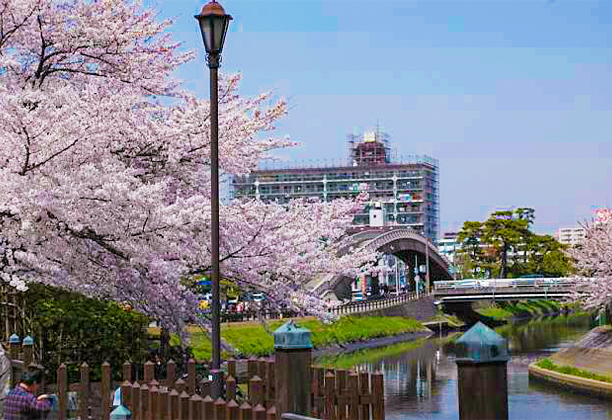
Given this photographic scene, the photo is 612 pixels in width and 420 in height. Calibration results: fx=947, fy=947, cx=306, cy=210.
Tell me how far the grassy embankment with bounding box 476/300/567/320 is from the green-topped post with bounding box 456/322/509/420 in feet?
295

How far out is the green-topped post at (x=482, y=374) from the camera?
4.88 meters

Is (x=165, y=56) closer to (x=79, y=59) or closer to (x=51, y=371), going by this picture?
(x=79, y=59)

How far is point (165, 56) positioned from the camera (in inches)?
780

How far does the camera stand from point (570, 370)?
132ft

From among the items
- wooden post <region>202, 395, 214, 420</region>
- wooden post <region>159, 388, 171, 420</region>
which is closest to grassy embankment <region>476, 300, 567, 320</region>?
wooden post <region>159, 388, 171, 420</region>

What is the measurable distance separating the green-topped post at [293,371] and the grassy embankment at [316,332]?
30732 millimetres

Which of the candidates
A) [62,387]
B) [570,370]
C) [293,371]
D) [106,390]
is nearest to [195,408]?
[293,371]

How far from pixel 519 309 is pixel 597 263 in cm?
5550

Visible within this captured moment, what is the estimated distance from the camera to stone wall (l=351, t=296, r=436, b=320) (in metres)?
82.3

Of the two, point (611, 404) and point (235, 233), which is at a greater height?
point (235, 233)

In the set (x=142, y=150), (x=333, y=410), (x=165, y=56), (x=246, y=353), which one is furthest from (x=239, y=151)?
(x=246, y=353)

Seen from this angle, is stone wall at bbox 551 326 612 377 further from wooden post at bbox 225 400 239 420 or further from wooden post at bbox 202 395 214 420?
wooden post at bbox 225 400 239 420

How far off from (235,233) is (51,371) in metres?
4.06

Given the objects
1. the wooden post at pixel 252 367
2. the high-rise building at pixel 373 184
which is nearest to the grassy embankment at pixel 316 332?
the wooden post at pixel 252 367
